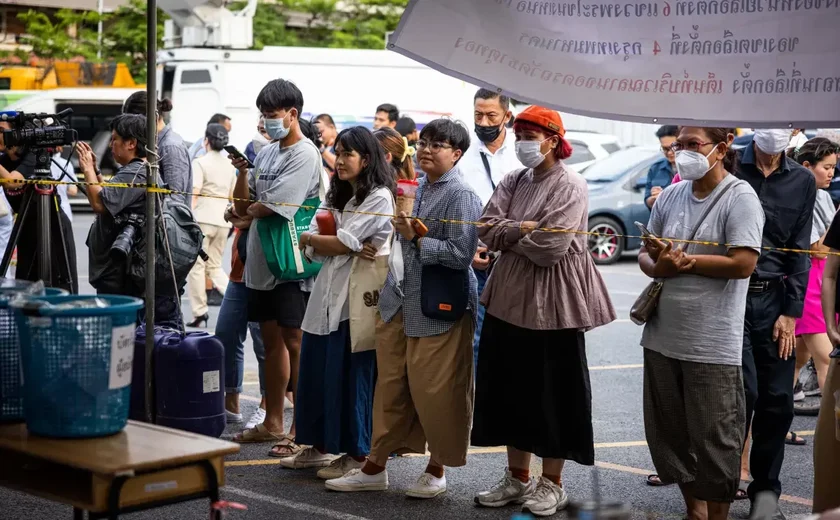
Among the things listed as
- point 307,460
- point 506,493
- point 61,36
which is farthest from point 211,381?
point 61,36

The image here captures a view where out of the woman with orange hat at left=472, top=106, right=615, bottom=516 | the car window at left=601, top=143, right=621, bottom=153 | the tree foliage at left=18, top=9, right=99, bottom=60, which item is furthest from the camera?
the tree foliage at left=18, top=9, right=99, bottom=60

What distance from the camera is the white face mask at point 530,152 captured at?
586 centimetres

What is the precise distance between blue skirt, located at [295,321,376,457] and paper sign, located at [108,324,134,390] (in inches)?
87.5

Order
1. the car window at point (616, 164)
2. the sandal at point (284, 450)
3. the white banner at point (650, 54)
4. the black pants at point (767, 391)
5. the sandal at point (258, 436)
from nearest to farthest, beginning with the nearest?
the white banner at point (650, 54), the black pants at point (767, 391), the sandal at point (284, 450), the sandal at point (258, 436), the car window at point (616, 164)

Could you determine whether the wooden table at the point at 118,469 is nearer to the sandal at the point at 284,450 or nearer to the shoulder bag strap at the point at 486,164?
the sandal at the point at 284,450

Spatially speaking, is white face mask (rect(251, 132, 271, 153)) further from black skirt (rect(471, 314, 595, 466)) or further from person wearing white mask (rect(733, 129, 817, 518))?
person wearing white mask (rect(733, 129, 817, 518))

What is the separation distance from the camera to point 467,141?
630cm

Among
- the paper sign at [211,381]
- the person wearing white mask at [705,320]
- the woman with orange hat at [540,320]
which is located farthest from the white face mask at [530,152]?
the paper sign at [211,381]

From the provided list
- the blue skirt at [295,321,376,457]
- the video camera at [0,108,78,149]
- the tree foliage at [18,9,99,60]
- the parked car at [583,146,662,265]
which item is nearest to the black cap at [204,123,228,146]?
the video camera at [0,108,78,149]

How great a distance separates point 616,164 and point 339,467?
13582 millimetres

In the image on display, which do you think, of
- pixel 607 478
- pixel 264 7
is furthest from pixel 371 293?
pixel 264 7

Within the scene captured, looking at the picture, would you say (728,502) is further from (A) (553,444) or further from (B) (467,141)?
(B) (467,141)

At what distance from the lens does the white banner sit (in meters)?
4.40

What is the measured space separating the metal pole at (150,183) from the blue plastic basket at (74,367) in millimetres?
1563
